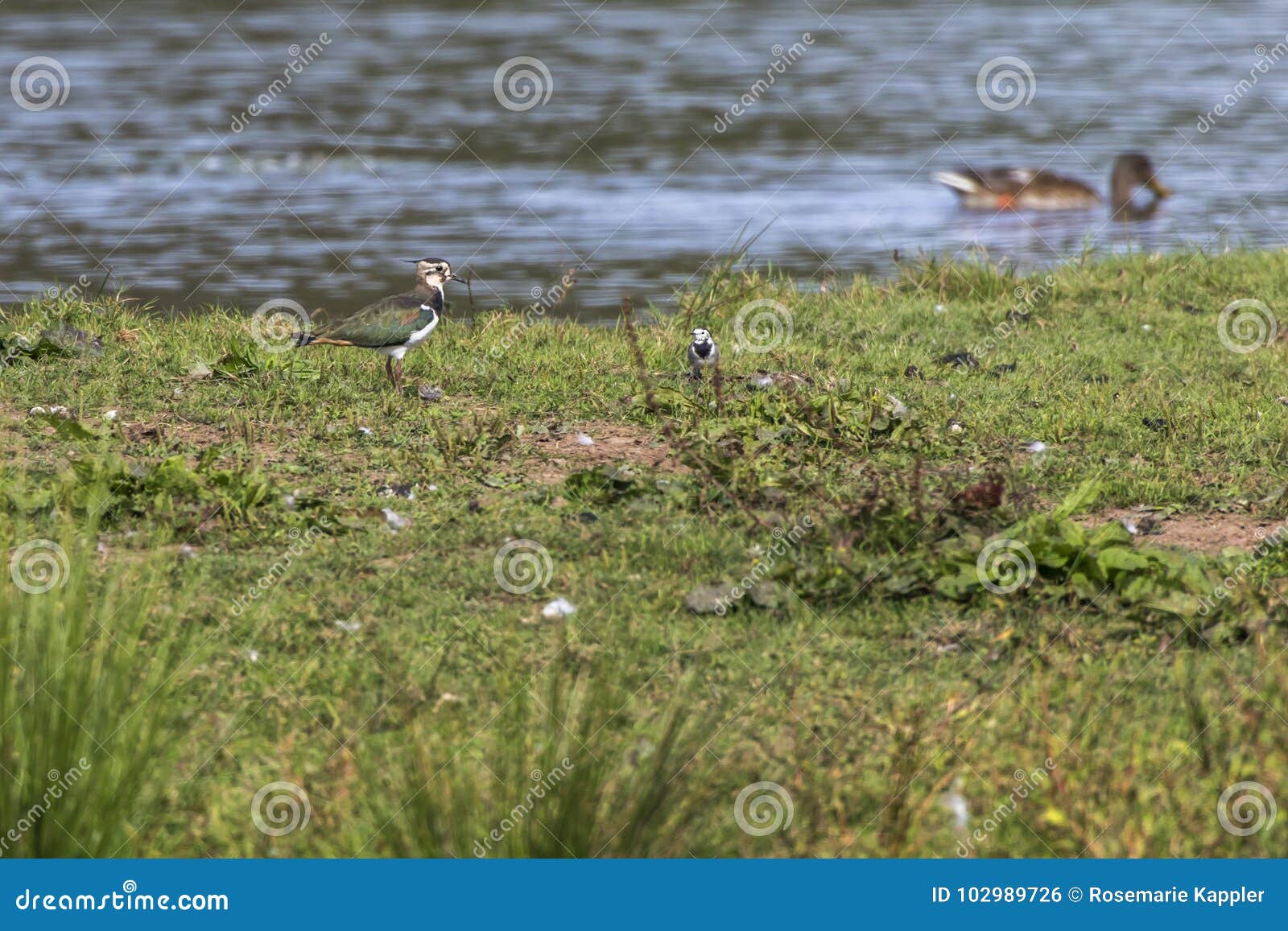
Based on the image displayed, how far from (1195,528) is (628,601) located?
2494mm

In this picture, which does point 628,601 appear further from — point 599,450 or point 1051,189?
point 1051,189

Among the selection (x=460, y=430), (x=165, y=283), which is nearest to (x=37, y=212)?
(x=165, y=283)

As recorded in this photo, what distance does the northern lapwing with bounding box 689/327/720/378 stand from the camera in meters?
8.48

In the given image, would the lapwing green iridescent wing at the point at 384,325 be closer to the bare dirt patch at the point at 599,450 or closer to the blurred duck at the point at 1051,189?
the bare dirt patch at the point at 599,450

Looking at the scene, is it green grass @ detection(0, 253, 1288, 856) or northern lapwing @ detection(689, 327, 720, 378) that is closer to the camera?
green grass @ detection(0, 253, 1288, 856)

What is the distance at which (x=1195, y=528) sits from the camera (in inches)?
275

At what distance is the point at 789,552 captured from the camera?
652 centimetres

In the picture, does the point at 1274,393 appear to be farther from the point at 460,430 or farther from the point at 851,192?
the point at 851,192

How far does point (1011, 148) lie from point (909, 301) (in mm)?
7422

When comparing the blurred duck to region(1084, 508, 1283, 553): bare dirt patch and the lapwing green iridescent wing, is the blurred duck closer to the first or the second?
the lapwing green iridescent wing

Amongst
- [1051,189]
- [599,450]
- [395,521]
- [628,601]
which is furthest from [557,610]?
[1051,189]

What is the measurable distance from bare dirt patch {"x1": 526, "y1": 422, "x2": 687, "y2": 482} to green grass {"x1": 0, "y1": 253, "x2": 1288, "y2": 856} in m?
0.03

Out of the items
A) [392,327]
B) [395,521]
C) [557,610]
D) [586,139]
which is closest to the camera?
[557,610]

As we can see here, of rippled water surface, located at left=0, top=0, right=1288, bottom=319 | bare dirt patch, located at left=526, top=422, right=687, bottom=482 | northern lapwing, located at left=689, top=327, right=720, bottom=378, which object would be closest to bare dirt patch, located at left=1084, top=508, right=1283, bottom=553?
bare dirt patch, located at left=526, top=422, right=687, bottom=482
